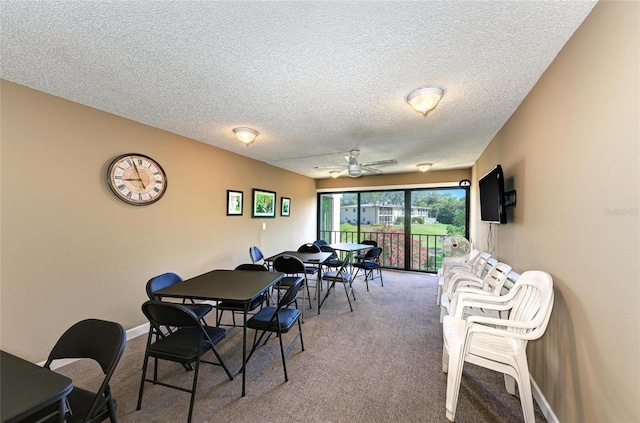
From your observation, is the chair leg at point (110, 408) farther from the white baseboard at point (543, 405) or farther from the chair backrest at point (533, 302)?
the white baseboard at point (543, 405)

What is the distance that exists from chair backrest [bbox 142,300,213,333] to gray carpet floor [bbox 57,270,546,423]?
675 millimetres

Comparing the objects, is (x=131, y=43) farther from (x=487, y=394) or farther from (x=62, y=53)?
(x=487, y=394)

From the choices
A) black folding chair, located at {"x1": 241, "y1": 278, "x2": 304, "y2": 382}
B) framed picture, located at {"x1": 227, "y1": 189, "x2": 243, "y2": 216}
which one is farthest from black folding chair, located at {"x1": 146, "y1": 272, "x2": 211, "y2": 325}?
framed picture, located at {"x1": 227, "y1": 189, "x2": 243, "y2": 216}

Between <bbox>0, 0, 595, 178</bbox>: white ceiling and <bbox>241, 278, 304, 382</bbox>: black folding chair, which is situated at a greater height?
<bbox>0, 0, 595, 178</bbox>: white ceiling

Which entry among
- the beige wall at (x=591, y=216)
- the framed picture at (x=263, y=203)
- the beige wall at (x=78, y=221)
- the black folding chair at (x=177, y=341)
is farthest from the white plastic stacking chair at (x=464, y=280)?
the framed picture at (x=263, y=203)

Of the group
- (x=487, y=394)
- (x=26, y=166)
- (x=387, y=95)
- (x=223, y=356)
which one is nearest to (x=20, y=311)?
(x=26, y=166)

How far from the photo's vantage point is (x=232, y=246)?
13.8 ft

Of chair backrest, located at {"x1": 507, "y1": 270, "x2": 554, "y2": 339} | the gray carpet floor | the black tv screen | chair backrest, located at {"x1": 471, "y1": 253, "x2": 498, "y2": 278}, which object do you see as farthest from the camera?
chair backrest, located at {"x1": 471, "y1": 253, "x2": 498, "y2": 278}

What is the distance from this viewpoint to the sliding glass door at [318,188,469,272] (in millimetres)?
5660

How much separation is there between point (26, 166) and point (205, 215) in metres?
1.87

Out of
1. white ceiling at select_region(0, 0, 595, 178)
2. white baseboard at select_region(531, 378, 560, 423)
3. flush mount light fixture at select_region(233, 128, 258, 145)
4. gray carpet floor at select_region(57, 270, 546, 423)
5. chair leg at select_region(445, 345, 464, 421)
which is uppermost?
white ceiling at select_region(0, 0, 595, 178)

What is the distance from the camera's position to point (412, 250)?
6020 mm

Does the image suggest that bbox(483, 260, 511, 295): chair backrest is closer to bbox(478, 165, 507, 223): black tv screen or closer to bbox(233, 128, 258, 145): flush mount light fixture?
bbox(478, 165, 507, 223): black tv screen

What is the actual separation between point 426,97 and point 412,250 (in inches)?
182
